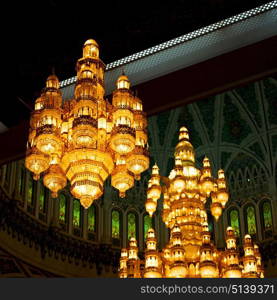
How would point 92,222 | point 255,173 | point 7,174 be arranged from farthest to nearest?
point 255,173 < point 92,222 < point 7,174

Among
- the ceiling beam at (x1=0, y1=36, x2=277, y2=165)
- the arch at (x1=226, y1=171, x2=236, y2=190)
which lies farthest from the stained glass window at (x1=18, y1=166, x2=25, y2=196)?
the ceiling beam at (x1=0, y1=36, x2=277, y2=165)

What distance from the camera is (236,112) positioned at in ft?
63.8

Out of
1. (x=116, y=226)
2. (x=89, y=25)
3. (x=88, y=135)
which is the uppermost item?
(x=116, y=226)

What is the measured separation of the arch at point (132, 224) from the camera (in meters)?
19.1

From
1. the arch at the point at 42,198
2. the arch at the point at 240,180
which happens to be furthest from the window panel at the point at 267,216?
the arch at the point at 42,198

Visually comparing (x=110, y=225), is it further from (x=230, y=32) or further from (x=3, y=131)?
(x=230, y=32)

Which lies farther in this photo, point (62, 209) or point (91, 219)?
point (91, 219)

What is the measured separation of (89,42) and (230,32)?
184 centimetres

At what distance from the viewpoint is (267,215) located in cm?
1850

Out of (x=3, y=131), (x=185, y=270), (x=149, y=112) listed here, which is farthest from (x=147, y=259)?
(x=3, y=131)

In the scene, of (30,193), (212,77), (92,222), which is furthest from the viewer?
(92,222)

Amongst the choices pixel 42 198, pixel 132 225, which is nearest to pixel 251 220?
pixel 132 225

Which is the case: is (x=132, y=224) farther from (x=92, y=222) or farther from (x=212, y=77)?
(x=212, y=77)

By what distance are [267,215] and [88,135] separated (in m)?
12.7
